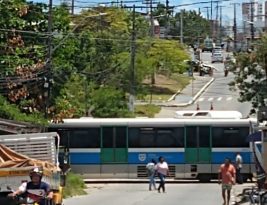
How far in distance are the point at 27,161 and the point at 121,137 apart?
2285 centimetres

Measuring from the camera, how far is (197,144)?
43219mm

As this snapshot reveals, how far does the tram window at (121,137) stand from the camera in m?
43.3

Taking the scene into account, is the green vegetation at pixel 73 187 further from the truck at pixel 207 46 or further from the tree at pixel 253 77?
the truck at pixel 207 46

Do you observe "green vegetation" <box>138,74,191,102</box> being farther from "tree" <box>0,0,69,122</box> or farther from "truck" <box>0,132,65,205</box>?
"truck" <box>0,132,65,205</box>

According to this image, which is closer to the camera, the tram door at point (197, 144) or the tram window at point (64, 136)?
the tram window at point (64, 136)

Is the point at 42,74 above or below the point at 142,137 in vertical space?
above

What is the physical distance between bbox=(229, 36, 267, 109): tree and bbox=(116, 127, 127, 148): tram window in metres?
5.99

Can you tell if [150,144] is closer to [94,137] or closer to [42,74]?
[94,137]

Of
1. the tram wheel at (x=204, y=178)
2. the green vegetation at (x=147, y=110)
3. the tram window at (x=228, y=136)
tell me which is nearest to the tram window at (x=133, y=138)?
the tram wheel at (x=204, y=178)

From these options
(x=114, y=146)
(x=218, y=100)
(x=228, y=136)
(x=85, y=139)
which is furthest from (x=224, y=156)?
(x=218, y=100)

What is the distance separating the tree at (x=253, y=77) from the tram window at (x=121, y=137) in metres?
5.99

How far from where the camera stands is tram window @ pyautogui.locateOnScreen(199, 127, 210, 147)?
4316 cm

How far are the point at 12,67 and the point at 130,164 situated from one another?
24.6 feet

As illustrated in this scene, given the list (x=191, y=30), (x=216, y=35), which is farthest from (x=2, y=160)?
(x=216, y=35)
